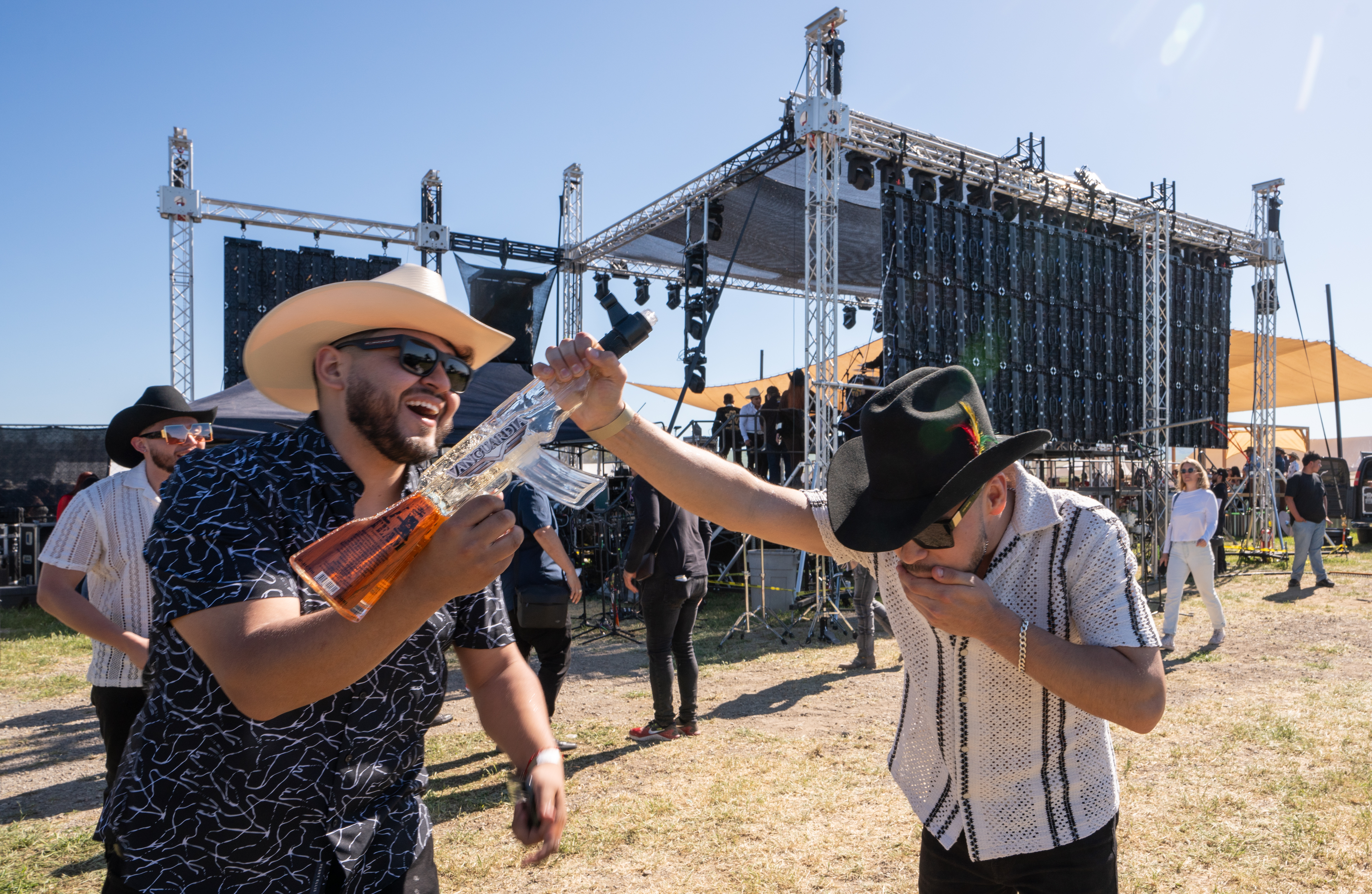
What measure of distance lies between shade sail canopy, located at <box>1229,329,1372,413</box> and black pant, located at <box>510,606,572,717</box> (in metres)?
21.2

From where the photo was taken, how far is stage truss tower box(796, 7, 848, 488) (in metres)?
10.5

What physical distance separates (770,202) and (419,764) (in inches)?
617

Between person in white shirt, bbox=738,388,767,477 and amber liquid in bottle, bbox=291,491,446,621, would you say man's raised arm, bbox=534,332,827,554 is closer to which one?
amber liquid in bottle, bbox=291,491,446,621

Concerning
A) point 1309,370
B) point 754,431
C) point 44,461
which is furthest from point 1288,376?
point 44,461

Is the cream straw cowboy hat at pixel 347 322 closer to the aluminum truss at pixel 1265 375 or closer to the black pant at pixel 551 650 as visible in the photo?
the black pant at pixel 551 650

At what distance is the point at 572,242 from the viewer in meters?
17.0

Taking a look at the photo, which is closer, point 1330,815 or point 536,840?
point 536,840

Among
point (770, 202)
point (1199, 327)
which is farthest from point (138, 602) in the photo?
point (1199, 327)

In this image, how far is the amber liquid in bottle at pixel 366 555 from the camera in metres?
1.09

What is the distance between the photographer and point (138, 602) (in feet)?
10.8

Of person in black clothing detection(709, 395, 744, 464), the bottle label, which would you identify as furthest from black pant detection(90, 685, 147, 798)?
person in black clothing detection(709, 395, 744, 464)

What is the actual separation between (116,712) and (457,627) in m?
2.35

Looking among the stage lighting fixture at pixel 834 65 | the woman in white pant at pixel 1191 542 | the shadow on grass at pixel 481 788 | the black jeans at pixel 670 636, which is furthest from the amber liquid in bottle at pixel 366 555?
the stage lighting fixture at pixel 834 65

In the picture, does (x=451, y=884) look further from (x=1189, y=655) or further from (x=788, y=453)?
(x=788, y=453)
